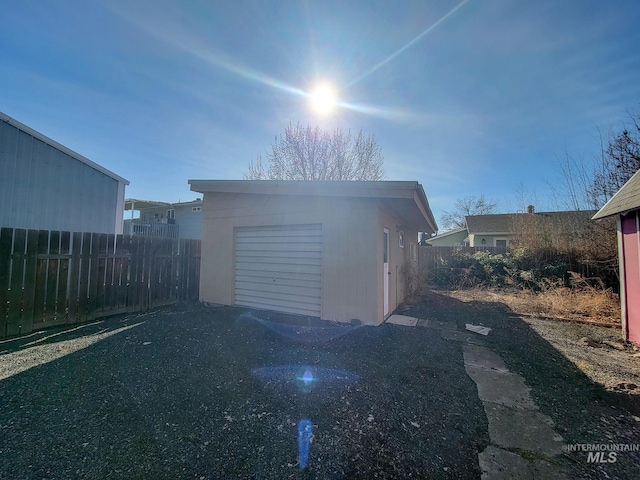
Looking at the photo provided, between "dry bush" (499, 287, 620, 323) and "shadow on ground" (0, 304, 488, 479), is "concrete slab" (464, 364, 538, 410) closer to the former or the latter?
"shadow on ground" (0, 304, 488, 479)

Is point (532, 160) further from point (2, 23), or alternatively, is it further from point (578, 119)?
point (2, 23)

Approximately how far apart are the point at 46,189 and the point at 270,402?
9.58 metres

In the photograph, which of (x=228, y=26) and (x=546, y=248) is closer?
(x=228, y=26)

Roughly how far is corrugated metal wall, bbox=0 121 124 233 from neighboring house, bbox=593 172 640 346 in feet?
44.7

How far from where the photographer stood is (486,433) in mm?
2371

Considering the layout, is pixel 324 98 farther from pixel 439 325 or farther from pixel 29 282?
pixel 29 282

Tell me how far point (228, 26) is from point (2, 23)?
388 cm

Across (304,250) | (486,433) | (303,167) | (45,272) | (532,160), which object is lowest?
(486,433)

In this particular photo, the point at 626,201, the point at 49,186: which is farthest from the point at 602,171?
the point at 49,186

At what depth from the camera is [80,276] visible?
5184mm

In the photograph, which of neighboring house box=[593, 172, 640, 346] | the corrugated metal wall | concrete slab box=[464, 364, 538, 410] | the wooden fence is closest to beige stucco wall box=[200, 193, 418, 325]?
the wooden fence

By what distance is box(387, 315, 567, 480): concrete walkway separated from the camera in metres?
1.94

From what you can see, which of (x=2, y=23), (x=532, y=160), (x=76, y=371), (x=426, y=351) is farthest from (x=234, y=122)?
(x=532, y=160)

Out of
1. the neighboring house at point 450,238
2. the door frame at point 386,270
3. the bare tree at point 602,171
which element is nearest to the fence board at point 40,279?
the door frame at point 386,270
